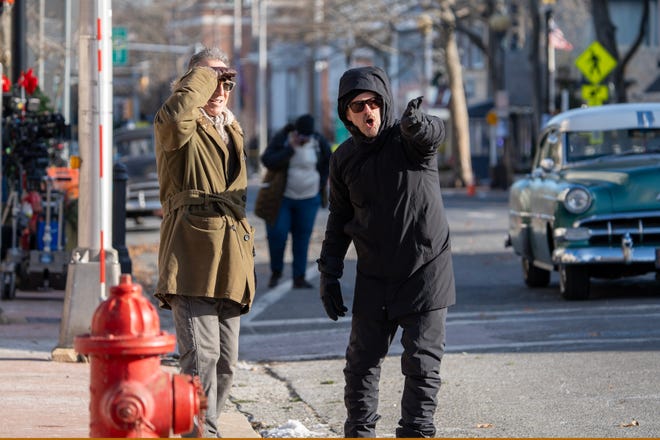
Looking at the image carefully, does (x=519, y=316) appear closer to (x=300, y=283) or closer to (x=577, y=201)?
(x=577, y=201)

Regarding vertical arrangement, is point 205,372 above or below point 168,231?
below

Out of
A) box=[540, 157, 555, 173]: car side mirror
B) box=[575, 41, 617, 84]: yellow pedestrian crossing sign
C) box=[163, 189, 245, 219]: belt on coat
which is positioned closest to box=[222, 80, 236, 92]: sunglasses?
box=[163, 189, 245, 219]: belt on coat

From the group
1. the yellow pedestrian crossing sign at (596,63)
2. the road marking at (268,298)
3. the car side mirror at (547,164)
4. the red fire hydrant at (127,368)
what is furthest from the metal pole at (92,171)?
the yellow pedestrian crossing sign at (596,63)

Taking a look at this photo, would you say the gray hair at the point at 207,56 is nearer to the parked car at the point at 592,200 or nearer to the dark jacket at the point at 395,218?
the dark jacket at the point at 395,218

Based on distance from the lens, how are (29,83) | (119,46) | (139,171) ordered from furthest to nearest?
(119,46) → (139,171) → (29,83)

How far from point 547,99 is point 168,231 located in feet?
114

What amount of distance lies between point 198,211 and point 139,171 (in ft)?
72.1

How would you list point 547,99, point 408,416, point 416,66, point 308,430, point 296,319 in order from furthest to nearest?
point 416,66
point 547,99
point 296,319
point 308,430
point 408,416

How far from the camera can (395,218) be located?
6.50m

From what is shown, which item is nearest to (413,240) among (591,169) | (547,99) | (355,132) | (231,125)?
(355,132)

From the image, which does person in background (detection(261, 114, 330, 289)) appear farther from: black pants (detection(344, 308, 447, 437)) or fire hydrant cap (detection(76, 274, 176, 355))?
fire hydrant cap (detection(76, 274, 176, 355))

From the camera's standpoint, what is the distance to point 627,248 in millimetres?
13180

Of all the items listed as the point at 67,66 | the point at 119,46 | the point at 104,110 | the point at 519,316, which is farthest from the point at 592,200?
the point at 119,46

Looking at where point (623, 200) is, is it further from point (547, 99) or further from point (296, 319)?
point (547, 99)
